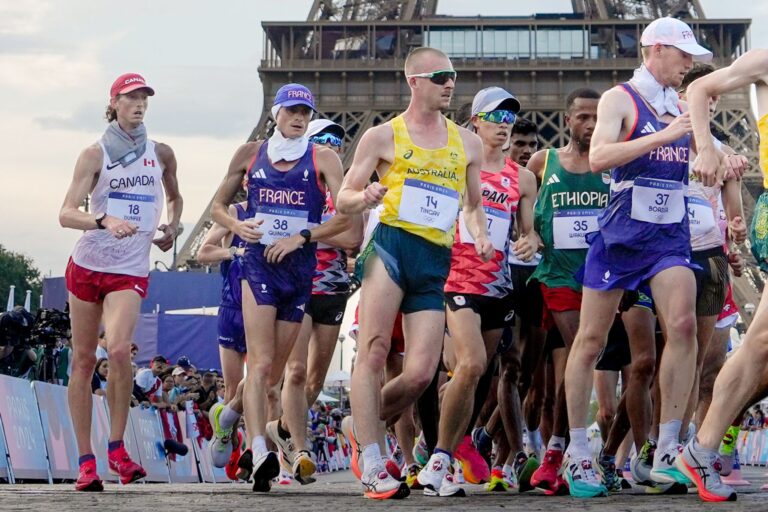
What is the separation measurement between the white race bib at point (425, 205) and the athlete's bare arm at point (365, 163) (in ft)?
0.61

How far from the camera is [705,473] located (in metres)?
6.23

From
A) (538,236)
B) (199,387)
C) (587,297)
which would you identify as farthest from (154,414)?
(587,297)

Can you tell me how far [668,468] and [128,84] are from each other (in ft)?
13.2

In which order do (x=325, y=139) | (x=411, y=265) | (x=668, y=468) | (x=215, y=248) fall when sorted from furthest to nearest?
(x=325, y=139) < (x=215, y=248) < (x=411, y=265) < (x=668, y=468)

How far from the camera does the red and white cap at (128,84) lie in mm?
9086

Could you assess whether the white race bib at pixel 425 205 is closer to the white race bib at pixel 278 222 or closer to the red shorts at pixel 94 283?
the white race bib at pixel 278 222

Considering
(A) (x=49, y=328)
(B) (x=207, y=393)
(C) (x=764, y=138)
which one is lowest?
(B) (x=207, y=393)

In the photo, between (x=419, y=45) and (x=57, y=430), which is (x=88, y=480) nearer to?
(x=57, y=430)

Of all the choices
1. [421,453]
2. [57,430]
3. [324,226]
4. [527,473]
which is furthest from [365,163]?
[57,430]

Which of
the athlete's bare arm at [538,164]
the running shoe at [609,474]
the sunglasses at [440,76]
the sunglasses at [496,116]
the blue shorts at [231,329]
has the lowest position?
the running shoe at [609,474]

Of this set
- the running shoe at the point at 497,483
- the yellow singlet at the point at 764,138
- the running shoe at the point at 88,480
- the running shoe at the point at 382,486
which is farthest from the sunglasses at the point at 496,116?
the running shoe at the point at 88,480

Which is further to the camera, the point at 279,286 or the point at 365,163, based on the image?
the point at 279,286

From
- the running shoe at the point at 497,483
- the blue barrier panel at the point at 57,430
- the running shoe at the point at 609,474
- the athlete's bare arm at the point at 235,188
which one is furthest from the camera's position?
the blue barrier panel at the point at 57,430

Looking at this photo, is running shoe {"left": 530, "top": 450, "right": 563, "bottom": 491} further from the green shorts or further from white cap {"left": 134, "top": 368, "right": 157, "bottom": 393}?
white cap {"left": 134, "top": 368, "right": 157, "bottom": 393}
